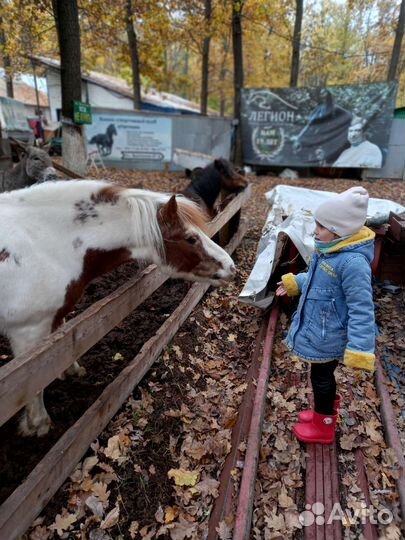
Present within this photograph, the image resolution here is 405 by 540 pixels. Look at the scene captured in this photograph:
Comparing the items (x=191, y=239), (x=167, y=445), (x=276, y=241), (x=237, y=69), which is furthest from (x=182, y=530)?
(x=237, y=69)

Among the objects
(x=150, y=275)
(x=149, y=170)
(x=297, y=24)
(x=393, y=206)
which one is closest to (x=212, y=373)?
(x=150, y=275)

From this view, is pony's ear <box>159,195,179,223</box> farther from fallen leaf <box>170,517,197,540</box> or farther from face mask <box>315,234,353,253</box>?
fallen leaf <box>170,517,197,540</box>

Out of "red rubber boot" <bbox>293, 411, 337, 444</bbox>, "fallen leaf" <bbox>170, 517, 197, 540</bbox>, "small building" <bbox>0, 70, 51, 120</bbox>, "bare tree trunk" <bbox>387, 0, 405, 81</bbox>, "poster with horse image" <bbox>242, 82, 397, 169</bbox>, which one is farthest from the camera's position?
"small building" <bbox>0, 70, 51, 120</bbox>

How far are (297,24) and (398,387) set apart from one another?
17810 mm

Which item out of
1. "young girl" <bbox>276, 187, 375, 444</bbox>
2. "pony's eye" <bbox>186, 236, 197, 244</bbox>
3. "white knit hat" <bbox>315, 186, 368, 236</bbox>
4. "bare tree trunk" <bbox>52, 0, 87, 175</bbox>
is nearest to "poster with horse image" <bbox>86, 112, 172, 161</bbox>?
"bare tree trunk" <bbox>52, 0, 87, 175</bbox>

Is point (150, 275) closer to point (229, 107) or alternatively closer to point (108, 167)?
point (108, 167)

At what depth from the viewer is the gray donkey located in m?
6.21

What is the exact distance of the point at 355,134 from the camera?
46.9 feet

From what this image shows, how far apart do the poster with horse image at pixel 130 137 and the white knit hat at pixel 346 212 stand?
14346 millimetres

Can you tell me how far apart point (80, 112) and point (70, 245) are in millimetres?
6481

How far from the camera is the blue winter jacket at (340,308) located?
224 centimetres

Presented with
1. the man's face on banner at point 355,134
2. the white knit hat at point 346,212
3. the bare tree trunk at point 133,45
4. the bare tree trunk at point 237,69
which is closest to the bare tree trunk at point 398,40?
the man's face on banner at point 355,134

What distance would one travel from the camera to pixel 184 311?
4242 millimetres

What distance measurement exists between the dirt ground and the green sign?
5173mm
